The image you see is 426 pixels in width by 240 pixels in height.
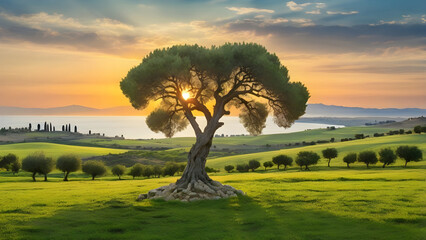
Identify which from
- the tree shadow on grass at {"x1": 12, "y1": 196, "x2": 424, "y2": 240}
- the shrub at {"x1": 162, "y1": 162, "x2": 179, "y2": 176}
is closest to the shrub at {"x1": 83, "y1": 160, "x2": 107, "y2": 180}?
the shrub at {"x1": 162, "y1": 162, "x2": 179, "y2": 176}

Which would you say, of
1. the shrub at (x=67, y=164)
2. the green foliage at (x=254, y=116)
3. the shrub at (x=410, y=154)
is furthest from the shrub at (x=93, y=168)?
the shrub at (x=410, y=154)

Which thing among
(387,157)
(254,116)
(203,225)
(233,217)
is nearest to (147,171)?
(254,116)

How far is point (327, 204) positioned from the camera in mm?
31656

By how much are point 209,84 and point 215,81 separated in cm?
90

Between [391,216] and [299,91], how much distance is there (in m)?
17.4

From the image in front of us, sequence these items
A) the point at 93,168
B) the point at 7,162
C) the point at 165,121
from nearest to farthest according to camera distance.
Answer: the point at 165,121 < the point at 93,168 < the point at 7,162

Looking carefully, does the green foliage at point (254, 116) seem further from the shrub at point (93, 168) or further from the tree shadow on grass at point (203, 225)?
the shrub at point (93, 168)

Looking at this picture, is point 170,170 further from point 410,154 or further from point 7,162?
point 410,154

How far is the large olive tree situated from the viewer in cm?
3803

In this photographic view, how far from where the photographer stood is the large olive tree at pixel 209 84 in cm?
3803

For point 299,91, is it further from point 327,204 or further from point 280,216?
point 280,216

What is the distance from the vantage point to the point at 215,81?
131 feet

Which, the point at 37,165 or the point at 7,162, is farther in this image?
the point at 7,162

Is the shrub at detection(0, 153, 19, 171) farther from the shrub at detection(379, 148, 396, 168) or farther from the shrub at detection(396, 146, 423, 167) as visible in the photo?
the shrub at detection(396, 146, 423, 167)
